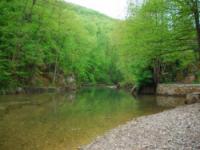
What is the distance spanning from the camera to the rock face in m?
29.3

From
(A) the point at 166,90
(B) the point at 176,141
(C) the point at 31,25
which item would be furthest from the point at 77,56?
(B) the point at 176,141

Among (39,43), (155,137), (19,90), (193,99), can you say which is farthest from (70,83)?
(155,137)

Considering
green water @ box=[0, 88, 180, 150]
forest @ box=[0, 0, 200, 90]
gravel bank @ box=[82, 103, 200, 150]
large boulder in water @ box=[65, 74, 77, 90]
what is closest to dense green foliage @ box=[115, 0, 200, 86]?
forest @ box=[0, 0, 200, 90]

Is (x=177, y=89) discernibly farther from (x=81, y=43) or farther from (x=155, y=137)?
(x=81, y=43)

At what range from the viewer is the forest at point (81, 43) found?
17233mm

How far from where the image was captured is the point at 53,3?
3991cm

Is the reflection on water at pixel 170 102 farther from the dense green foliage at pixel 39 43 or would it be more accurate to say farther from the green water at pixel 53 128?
the dense green foliage at pixel 39 43

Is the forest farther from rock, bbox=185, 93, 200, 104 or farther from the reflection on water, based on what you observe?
the reflection on water

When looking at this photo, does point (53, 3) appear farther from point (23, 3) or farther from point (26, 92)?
point (26, 92)

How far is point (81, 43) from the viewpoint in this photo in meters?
56.3

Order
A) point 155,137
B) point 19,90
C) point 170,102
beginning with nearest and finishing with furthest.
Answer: point 155,137
point 170,102
point 19,90

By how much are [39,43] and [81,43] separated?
15580 mm

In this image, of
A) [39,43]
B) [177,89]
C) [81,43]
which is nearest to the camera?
[177,89]

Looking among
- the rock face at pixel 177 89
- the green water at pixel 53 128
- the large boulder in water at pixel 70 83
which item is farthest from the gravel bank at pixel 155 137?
the large boulder in water at pixel 70 83
